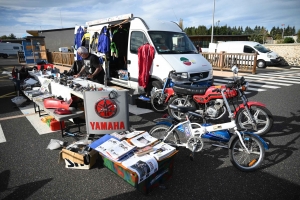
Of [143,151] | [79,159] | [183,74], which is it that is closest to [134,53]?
[183,74]

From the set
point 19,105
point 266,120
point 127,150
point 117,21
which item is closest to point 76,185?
point 127,150

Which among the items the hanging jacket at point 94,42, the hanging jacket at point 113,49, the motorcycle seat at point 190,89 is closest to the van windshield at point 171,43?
the motorcycle seat at point 190,89

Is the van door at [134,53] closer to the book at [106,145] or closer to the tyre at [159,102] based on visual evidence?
the tyre at [159,102]

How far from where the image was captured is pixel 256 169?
330 cm

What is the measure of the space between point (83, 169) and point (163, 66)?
13.4 ft

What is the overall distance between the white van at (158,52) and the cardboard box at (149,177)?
326cm

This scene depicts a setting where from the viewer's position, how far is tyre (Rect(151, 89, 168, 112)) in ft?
19.8

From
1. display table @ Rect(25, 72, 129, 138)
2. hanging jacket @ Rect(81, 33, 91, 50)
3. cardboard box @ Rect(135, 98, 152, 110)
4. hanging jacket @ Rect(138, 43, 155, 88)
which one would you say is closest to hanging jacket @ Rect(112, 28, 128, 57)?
hanging jacket @ Rect(81, 33, 91, 50)

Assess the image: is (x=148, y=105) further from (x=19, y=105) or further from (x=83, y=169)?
(x=19, y=105)

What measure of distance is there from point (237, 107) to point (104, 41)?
6.38 meters

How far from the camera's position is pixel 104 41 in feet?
28.7

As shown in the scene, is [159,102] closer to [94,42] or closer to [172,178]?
[172,178]

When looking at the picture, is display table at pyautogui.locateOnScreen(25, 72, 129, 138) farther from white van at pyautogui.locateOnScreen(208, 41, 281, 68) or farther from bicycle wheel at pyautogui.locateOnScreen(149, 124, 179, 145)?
white van at pyautogui.locateOnScreen(208, 41, 281, 68)

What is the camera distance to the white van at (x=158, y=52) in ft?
21.0
